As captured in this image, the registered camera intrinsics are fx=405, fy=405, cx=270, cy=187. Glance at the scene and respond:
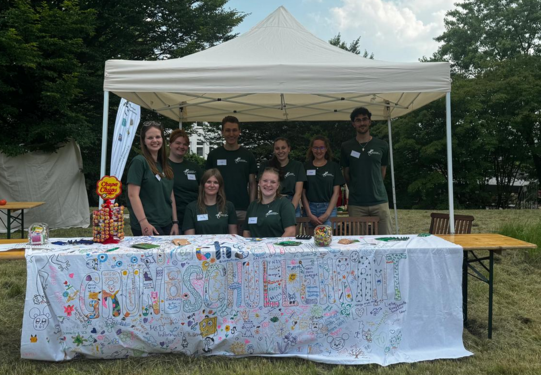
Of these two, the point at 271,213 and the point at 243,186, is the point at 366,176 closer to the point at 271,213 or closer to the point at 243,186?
the point at 243,186

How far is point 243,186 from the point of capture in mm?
3750

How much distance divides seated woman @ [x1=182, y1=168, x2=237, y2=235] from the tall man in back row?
54.6 inches

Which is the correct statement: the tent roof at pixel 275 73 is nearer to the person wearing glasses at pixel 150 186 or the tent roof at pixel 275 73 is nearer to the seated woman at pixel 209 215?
the person wearing glasses at pixel 150 186

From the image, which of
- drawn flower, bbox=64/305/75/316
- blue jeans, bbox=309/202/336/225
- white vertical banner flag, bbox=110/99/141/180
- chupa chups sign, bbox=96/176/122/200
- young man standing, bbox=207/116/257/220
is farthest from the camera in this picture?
white vertical banner flag, bbox=110/99/141/180

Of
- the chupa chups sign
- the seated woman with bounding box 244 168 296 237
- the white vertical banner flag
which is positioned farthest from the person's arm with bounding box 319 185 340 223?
the white vertical banner flag

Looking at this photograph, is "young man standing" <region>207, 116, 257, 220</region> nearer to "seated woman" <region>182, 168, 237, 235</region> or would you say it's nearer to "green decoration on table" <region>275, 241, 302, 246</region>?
"seated woman" <region>182, 168, 237, 235</region>

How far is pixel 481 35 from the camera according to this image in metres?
19.3

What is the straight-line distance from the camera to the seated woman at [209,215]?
9.72ft

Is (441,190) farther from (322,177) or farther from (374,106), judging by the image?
(322,177)

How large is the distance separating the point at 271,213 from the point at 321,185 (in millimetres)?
1029

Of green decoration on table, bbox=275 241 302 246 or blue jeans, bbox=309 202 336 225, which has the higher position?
blue jeans, bbox=309 202 336 225

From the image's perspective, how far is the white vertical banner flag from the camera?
6.24m

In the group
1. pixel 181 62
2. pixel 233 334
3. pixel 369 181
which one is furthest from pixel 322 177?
pixel 233 334

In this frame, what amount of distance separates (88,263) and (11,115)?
7980 mm
